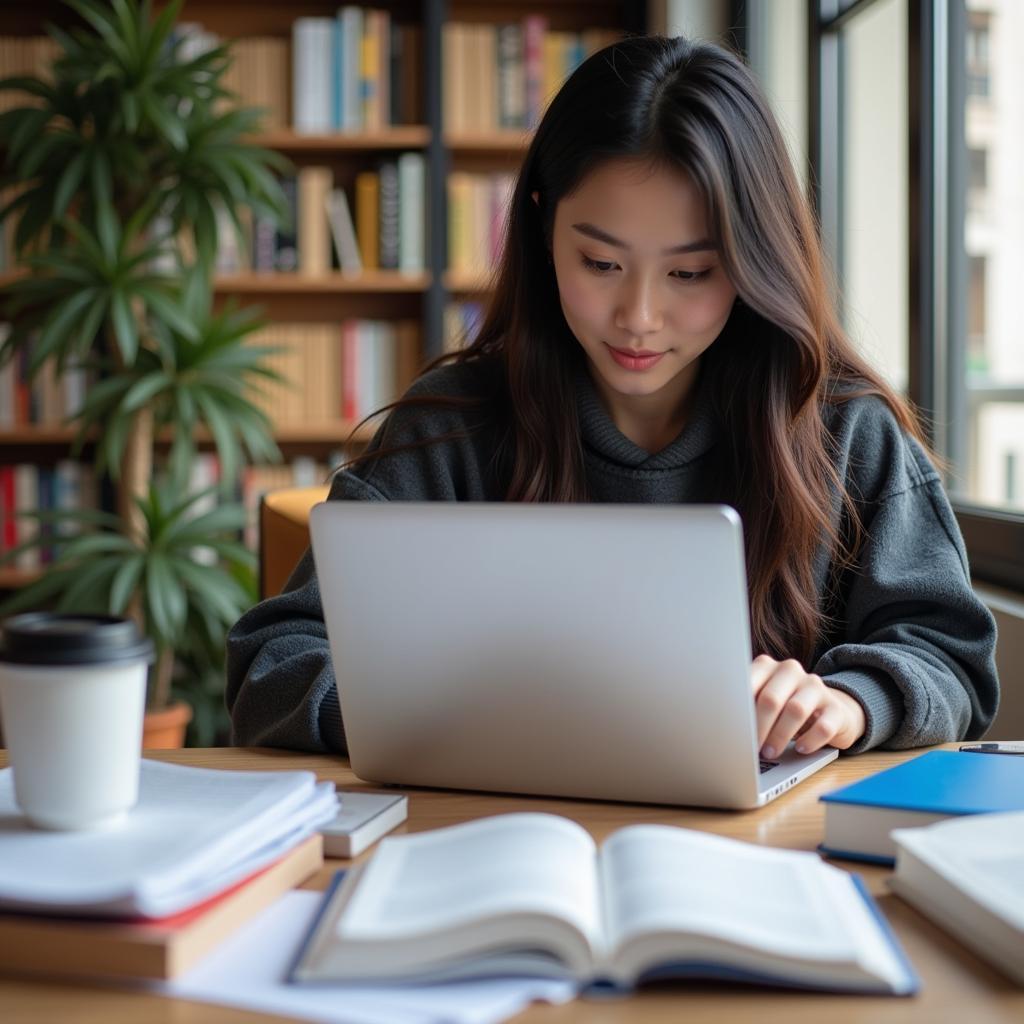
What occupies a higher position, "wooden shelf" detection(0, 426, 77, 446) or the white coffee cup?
"wooden shelf" detection(0, 426, 77, 446)

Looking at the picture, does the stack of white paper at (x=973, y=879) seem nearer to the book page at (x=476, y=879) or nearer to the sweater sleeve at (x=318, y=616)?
the book page at (x=476, y=879)

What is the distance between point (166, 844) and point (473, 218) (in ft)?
9.89

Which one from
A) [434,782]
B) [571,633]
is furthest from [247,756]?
[571,633]

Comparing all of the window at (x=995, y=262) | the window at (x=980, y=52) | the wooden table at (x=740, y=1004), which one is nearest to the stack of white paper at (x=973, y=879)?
the wooden table at (x=740, y=1004)

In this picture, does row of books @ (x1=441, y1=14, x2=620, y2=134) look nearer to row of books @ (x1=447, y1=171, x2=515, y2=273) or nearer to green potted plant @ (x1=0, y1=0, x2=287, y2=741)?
row of books @ (x1=447, y1=171, x2=515, y2=273)

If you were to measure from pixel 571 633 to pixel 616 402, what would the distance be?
2.35ft

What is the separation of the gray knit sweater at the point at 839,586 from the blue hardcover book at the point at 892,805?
8.5 inches

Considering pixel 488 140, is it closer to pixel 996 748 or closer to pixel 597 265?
pixel 597 265

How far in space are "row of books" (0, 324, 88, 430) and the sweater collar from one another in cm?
237

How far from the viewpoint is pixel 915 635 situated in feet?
4.08

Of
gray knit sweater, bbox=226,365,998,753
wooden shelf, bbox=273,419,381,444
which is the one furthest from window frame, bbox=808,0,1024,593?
wooden shelf, bbox=273,419,381,444

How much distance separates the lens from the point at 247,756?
3.60ft

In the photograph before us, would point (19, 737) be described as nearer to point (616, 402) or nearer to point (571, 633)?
point (571, 633)

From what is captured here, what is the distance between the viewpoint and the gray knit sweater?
1.11 meters
